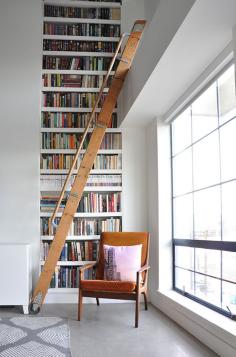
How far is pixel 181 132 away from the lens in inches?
187

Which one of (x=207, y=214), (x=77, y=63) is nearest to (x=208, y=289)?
(x=207, y=214)

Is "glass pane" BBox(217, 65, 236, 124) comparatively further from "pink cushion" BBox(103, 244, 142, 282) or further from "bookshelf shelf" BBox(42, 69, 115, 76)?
"bookshelf shelf" BBox(42, 69, 115, 76)

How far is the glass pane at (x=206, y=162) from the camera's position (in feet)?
12.1

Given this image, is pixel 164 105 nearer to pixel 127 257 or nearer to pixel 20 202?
pixel 127 257

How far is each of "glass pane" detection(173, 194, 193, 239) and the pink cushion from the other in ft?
1.68

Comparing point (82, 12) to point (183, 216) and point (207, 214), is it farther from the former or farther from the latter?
point (207, 214)

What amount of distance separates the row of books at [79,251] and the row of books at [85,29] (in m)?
2.81

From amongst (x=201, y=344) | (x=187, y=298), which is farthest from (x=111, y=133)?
(x=201, y=344)

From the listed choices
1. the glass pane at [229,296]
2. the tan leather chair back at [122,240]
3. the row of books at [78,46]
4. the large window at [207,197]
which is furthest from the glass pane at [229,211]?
the row of books at [78,46]

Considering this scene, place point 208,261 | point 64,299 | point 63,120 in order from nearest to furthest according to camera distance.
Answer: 1. point 208,261
2. point 64,299
3. point 63,120

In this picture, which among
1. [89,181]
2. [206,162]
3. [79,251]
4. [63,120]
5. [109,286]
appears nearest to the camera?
[206,162]

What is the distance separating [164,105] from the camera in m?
4.62

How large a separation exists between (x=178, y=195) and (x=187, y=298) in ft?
3.92

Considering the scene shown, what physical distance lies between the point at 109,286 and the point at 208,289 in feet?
3.19
